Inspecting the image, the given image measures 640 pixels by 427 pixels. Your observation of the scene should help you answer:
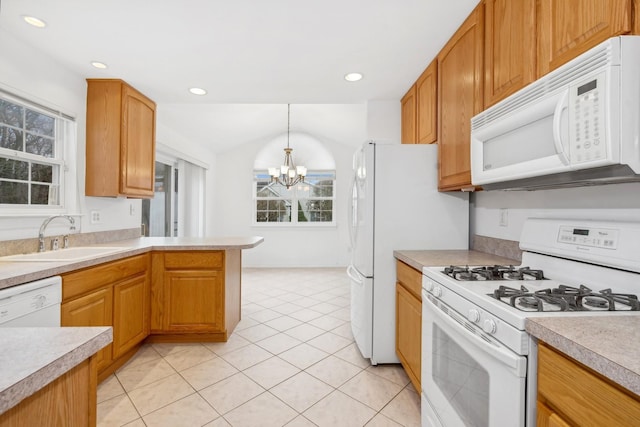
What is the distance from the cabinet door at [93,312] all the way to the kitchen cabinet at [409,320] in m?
1.92

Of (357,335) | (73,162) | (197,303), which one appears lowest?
(357,335)

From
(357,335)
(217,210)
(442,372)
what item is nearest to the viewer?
(442,372)

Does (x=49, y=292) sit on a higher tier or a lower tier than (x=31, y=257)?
lower

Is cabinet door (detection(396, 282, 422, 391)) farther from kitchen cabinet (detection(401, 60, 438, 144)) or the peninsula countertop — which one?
the peninsula countertop

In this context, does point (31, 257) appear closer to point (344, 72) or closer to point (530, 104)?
point (344, 72)

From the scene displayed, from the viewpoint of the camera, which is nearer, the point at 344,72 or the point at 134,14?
the point at 134,14

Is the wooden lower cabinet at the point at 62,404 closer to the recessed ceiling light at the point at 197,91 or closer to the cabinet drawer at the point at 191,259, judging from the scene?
Result: the cabinet drawer at the point at 191,259

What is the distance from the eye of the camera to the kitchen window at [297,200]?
633cm

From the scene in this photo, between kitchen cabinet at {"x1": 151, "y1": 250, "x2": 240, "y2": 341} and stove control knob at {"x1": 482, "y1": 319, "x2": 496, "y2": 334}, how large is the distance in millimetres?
2101

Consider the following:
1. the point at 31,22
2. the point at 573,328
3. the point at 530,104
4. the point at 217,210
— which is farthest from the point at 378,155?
the point at 217,210

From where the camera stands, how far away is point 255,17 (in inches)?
72.1

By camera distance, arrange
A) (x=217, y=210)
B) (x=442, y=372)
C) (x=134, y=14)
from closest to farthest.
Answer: (x=442, y=372)
(x=134, y=14)
(x=217, y=210)

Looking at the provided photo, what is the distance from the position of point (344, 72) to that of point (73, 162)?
2316 mm

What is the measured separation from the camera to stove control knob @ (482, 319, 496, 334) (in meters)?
0.98
